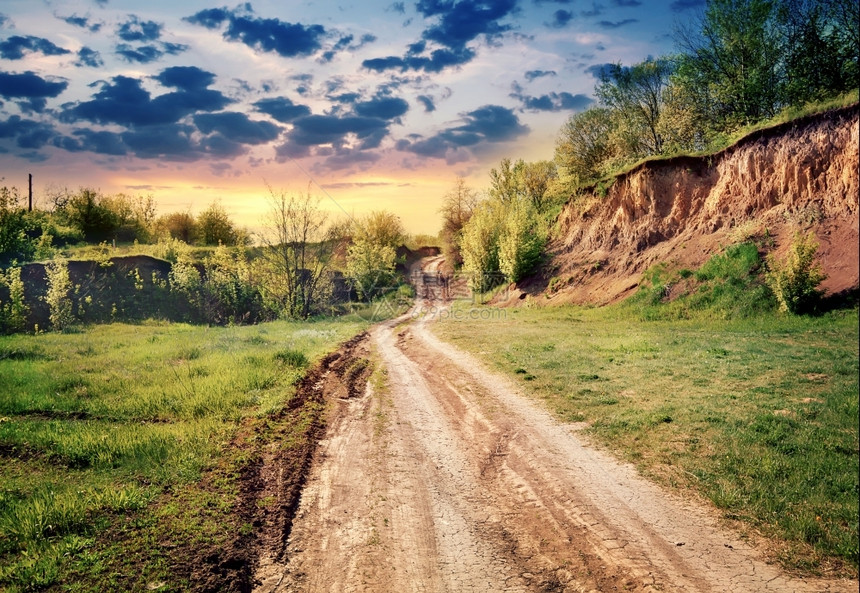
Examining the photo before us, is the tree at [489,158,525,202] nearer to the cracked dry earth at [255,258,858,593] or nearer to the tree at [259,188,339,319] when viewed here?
the tree at [259,188,339,319]

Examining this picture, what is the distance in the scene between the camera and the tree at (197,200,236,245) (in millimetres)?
69312

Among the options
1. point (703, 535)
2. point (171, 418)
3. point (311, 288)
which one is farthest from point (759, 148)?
point (311, 288)

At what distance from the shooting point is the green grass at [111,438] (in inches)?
214

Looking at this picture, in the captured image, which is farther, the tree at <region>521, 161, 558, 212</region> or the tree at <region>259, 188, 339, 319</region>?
the tree at <region>521, 161, 558, 212</region>

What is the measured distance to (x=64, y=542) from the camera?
5273 millimetres

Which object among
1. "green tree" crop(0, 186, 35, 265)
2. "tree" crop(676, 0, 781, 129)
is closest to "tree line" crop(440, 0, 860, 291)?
"tree" crop(676, 0, 781, 129)

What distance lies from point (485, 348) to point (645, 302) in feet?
32.3

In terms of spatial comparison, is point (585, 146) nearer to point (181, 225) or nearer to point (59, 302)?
point (59, 302)

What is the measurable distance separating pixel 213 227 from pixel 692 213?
64.4 meters

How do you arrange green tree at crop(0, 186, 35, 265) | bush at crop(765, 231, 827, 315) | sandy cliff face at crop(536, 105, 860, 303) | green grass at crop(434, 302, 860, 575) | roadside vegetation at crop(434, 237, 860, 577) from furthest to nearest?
1. green tree at crop(0, 186, 35, 265)
2. sandy cliff face at crop(536, 105, 860, 303)
3. bush at crop(765, 231, 827, 315)
4. roadside vegetation at crop(434, 237, 860, 577)
5. green grass at crop(434, 302, 860, 575)

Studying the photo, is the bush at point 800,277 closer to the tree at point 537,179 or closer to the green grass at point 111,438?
the green grass at point 111,438

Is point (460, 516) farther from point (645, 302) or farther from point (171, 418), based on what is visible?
point (645, 302)

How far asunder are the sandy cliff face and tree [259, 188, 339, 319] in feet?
Answer: 51.3

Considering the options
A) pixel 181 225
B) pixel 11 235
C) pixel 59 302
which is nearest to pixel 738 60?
pixel 59 302
